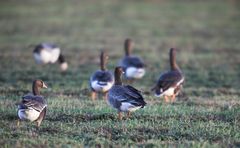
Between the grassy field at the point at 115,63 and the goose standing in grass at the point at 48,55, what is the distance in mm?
289

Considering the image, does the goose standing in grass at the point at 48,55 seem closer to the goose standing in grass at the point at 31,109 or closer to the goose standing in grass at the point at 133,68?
the goose standing in grass at the point at 133,68

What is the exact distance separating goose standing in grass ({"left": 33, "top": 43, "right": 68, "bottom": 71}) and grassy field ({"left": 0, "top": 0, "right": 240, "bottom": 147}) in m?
0.29

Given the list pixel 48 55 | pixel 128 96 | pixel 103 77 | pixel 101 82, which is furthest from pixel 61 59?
pixel 128 96

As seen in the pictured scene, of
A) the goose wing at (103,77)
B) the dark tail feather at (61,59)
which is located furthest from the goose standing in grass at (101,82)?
the dark tail feather at (61,59)

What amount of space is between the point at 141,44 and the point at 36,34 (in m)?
6.26

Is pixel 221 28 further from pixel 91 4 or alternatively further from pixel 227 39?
pixel 91 4

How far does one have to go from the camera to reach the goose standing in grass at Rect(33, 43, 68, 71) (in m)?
20.8

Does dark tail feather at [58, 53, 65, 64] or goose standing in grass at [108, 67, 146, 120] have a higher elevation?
dark tail feather at [58, 53, 65, 64]

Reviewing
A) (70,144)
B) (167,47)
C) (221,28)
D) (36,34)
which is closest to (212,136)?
(70,144)

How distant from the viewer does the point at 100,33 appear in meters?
32.2

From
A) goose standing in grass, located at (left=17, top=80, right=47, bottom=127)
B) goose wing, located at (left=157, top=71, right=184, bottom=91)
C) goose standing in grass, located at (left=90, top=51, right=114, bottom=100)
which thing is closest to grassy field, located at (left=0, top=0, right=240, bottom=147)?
goose standing in grass, located at (left=17, top=80, right=47, bottom=127)

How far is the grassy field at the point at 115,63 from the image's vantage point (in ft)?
35.3

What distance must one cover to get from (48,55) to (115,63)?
2790 mm

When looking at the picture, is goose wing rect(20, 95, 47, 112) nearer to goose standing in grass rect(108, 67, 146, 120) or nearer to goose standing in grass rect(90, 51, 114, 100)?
goose standing in grass rect(108, 67, 146, 120)
